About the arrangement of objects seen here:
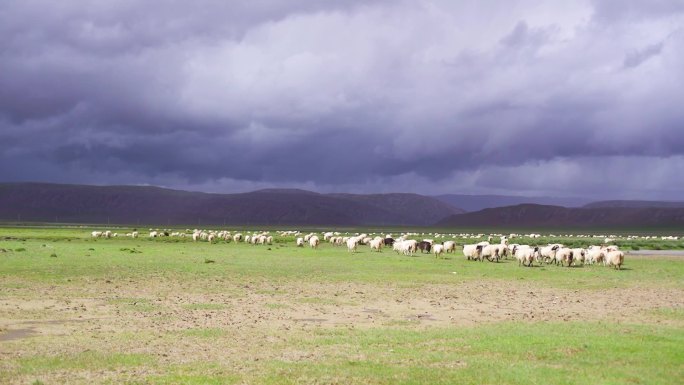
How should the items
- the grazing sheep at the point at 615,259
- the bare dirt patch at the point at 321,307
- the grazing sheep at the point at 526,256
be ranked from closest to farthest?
the bare dirt patch at the point at 321,307, the grazing sheep at the point at 615,259, the grazing sheep at the point at 526,256

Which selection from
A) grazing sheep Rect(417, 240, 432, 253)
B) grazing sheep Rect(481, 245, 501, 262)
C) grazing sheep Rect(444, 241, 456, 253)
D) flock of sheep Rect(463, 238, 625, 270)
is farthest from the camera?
grazing sheep Rect(417, 240, 432, 253)

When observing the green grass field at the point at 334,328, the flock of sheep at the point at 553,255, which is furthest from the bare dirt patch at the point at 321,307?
the flock of sheep at the point at 553,255

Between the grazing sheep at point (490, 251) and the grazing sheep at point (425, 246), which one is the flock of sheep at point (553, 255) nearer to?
the grazing sheep at point (490, 251)

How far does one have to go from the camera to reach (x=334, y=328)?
59.0 ft

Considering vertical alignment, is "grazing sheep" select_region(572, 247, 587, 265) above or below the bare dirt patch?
above

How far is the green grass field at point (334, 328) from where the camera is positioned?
41.7 feet

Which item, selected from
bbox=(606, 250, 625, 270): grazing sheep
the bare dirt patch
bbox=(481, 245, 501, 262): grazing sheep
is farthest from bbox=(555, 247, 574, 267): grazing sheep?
the bare dirt patch

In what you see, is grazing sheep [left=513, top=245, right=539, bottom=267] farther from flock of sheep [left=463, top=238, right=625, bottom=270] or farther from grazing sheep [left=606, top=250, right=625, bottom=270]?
grazing sheep [left=606, top=250, right=625, bottom=270]

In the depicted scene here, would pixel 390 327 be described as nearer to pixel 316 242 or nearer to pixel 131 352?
pixel 131 352

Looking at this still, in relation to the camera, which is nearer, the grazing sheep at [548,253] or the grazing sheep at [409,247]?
the grazing sheep at [548,253]

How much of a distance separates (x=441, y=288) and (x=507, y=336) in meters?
11.7

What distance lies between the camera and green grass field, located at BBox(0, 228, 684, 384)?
41.7ft

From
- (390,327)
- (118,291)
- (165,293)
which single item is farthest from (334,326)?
(118,291)

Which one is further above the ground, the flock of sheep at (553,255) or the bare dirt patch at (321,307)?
the flock of sheep at (553,255)
